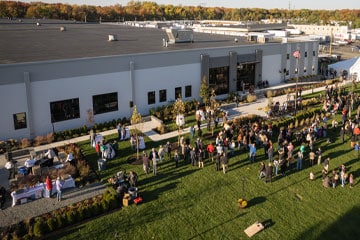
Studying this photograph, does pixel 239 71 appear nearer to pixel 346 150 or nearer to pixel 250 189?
pixel 346 150

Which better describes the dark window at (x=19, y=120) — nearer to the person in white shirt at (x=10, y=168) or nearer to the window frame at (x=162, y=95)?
the person in white shirt at (x=10, y=168)

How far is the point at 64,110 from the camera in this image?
29.7m

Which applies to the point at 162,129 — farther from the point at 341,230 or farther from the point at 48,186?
the point at 341,230

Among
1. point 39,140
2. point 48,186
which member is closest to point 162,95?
point 39,140

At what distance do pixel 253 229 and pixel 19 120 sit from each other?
19810mm

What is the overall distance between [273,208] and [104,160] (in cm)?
1092

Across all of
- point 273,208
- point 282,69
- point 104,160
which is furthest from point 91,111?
point 282,69

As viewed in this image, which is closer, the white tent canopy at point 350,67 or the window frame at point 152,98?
the window frame at point 152,98

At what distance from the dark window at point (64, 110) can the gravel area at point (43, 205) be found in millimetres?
10388

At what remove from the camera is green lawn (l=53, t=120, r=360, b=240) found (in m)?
16.8

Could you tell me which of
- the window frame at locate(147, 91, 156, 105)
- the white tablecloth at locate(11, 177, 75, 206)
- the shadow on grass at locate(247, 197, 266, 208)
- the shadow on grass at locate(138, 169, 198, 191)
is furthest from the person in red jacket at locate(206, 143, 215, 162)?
the window frame at locate(147, 91, 156, 105)

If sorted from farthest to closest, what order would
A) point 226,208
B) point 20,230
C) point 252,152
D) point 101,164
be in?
point 252,152 → point 101,164 → point 226,208 → point 20,230

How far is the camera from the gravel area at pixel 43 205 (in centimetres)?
1791

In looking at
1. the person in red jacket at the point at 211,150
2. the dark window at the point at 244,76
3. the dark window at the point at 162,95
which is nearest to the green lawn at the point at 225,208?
the person in red jacket at the point at 211,150
